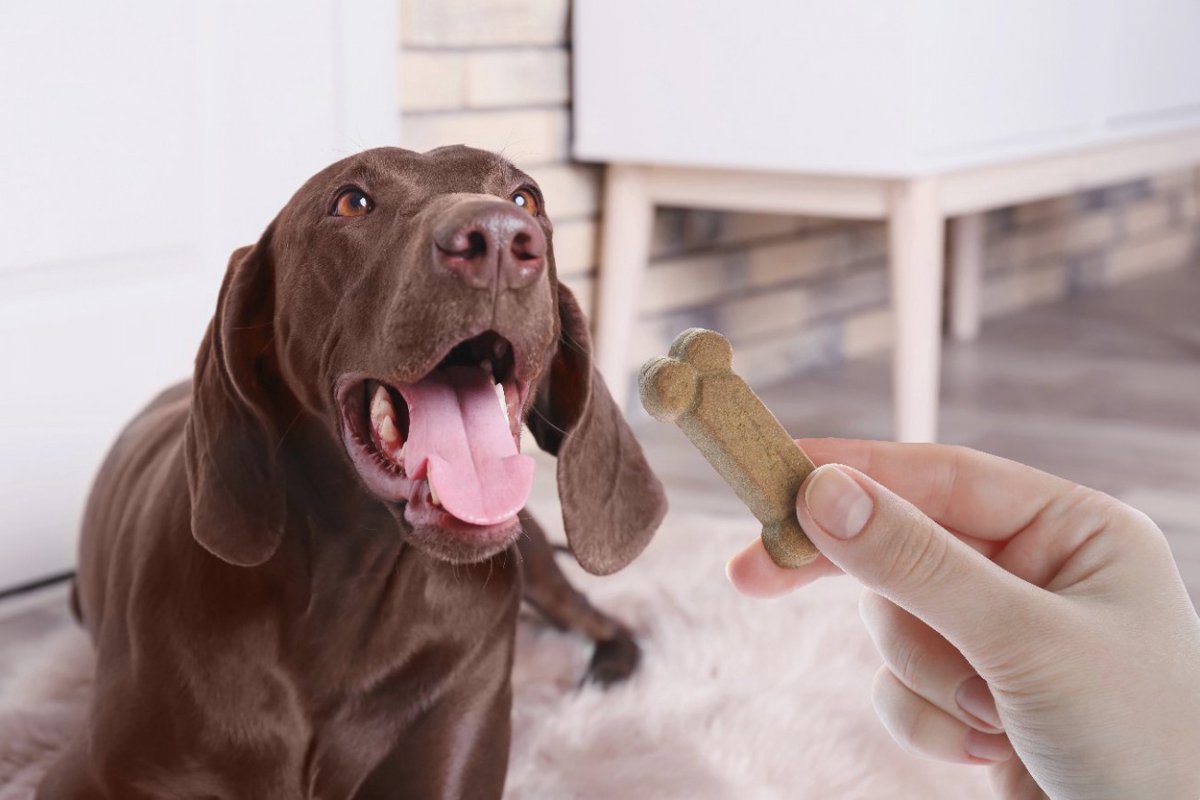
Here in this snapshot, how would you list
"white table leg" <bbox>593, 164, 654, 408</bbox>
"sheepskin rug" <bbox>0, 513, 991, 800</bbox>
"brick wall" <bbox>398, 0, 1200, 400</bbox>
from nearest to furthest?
"sheepskin rug" <bbox>0, 513, 991, 800</bbox>, "brick wall" <bbox>398, 0, 1200, 400</bbox>, "white table leg" <bbox>593, 164, 654, 408</bbox>

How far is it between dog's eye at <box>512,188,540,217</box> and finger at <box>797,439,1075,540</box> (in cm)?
31

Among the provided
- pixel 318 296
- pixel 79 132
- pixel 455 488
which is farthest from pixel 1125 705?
pixel 79 132

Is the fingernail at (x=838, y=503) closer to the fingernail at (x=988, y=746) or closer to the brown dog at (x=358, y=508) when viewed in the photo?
the brown dog at (x=358, y=508)

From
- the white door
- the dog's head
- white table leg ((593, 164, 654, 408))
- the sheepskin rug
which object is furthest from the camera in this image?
white table leg ((593, 164, 654, 408))

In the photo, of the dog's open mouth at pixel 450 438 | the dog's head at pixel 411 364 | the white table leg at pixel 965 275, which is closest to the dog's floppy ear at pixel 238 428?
the dog's head at pixel 411 364

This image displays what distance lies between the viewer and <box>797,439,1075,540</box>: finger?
48.4 inches

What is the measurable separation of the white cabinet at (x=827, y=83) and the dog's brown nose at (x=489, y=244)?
67.5 inches

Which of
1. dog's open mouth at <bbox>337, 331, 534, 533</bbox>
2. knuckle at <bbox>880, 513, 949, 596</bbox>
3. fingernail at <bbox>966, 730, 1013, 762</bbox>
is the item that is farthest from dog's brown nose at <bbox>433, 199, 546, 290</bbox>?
fingernail at <bbox>966, 730, 1013, 762</bbox>

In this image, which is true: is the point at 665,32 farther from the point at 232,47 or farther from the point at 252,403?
the point at 252,403

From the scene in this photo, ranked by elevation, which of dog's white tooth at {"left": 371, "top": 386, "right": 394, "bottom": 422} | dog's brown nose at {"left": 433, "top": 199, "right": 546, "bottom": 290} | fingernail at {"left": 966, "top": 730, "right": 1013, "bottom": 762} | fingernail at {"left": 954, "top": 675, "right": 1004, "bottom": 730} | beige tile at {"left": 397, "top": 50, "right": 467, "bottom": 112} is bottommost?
fingernail at {"left": 966, "top": 730, "right": 1013, "bottom": 762}

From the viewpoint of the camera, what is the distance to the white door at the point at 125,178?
2299 millimetres

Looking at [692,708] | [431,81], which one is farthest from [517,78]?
[692,708]

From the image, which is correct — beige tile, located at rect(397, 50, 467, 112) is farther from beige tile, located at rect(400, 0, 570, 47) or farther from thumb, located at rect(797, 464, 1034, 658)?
thumb, located at rect(797, 464, 1034, 658)

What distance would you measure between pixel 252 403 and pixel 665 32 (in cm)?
179
